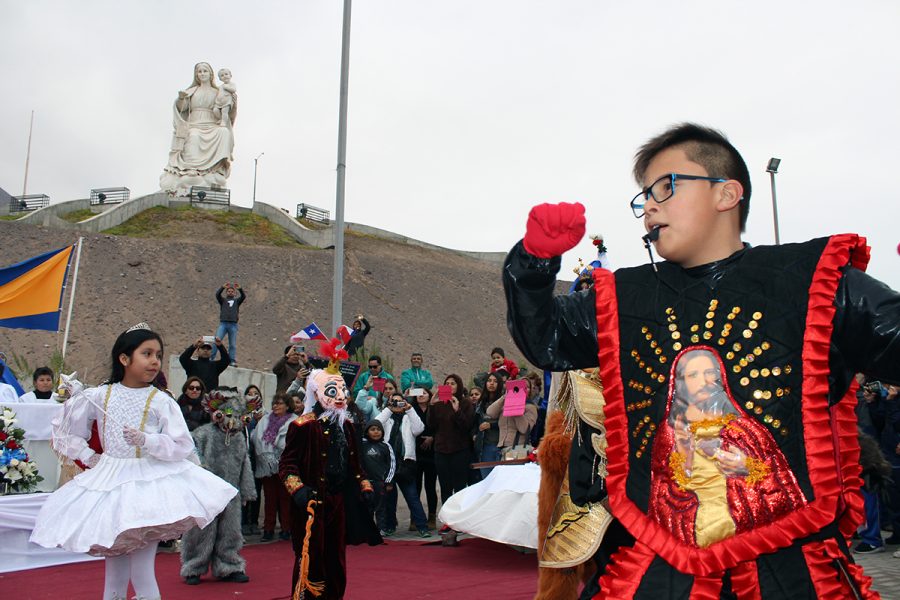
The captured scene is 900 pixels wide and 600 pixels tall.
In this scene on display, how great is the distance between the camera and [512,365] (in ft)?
35.5

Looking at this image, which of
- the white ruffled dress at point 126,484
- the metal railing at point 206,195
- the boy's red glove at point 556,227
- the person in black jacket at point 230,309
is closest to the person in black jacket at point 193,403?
the white ruffled dress at point 126,484

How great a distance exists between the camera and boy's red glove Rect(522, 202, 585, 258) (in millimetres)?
2196

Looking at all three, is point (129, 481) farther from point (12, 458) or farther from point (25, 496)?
point (25, 496)

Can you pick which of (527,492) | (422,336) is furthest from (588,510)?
(422,336)

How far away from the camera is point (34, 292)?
12070mm

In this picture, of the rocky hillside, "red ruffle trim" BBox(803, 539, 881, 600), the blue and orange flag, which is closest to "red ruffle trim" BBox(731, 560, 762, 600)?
"red ruffle trim" BBox(803, 539, 881, 600)

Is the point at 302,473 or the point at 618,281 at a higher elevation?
the point at 618,281

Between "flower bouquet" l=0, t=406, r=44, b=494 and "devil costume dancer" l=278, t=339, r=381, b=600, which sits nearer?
"devil costume dancer" l=278, t=339, r=381, b=600

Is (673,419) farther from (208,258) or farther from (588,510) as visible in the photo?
(208,258)

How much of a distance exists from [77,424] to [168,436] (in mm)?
648

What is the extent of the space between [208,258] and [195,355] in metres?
23.9

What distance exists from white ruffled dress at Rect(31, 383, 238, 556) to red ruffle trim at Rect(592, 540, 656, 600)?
12.7 feet

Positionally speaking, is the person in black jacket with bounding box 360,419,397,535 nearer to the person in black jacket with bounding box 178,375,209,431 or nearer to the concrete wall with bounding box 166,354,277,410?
the person in black jacket with bounding box 178,375,209,431

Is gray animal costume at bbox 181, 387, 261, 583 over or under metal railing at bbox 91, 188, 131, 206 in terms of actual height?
under
